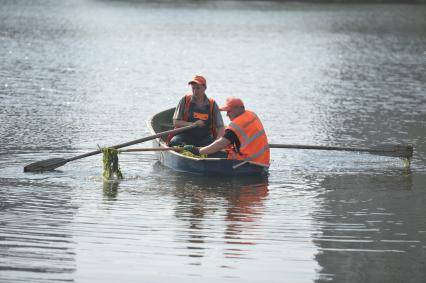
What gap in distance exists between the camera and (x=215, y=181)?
55.6ft

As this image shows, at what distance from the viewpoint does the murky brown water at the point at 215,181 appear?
12.0 meters

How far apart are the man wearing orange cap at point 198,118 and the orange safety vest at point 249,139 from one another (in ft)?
4.27

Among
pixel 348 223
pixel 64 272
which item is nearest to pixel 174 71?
pixel 348 223

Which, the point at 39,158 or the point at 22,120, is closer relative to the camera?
the point at 39,158

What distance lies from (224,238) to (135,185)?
3817 millimetres

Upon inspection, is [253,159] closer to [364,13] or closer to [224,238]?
[224,238]

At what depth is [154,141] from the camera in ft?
62.8

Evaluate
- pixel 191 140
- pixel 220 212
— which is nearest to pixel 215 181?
pixel 191 140

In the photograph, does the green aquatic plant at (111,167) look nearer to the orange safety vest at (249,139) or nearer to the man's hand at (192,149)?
the man's hand at (192,149)

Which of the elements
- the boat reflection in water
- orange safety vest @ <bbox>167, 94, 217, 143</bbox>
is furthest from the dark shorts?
the boat reflection in water

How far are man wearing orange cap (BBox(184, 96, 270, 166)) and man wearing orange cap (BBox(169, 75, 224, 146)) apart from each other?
1279mm

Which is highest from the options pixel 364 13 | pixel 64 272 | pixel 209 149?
pixel 364 13

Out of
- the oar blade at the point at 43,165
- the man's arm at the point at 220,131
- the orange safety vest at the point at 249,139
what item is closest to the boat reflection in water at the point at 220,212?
the orange safety vest at the point at 249,139

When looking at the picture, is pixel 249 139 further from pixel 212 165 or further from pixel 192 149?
pixel 192 149
